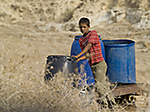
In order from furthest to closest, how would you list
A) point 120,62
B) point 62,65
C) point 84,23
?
1. point 120,62
2. point 62,65
3. point 84,23

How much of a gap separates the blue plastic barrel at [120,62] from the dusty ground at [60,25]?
183cm

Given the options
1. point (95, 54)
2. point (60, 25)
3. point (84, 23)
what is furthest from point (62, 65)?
point (60, 25)

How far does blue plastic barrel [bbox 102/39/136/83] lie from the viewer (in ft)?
10.6

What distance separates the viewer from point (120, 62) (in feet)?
10.6

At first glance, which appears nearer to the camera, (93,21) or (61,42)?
(61,42)

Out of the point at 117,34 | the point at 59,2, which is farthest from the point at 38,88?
the point at 59,2

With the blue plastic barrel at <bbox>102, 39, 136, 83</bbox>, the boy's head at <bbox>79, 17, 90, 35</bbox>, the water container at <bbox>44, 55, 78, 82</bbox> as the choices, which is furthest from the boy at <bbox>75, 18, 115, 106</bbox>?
the blue plastic barrel at <bbox>102, 39, 136, 83</bbox>

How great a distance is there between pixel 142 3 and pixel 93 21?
2.62 metres

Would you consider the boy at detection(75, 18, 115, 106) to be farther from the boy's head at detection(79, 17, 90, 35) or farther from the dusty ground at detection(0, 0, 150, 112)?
the dusty ground at detection(0, 0, 150, 112)

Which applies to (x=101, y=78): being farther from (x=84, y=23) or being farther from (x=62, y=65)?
(x=84, y=23)

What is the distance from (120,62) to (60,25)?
23.6 ft

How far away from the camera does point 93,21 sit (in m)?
9.89

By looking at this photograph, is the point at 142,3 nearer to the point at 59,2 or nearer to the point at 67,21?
the point at 67,21

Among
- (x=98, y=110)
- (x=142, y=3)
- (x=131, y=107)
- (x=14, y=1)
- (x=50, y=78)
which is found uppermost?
(x=14, y=1)
